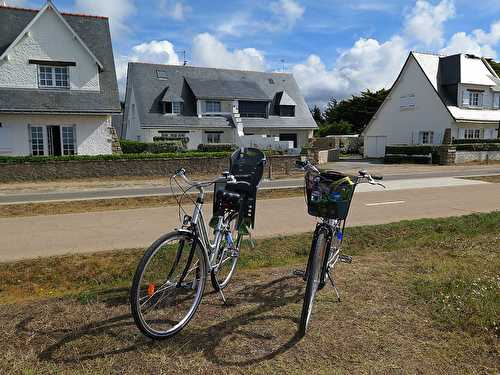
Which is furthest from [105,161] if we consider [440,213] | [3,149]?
[440,213]

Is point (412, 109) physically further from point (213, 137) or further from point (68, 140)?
point (68, 140)

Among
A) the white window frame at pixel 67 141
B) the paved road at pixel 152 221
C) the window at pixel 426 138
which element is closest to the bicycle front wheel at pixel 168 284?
the paved road at pixel 152 221

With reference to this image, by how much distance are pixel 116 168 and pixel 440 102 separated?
25.8 metres

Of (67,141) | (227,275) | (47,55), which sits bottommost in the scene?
(227,275)

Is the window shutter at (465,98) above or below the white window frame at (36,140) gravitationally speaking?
above

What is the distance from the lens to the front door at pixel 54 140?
77.0 ft

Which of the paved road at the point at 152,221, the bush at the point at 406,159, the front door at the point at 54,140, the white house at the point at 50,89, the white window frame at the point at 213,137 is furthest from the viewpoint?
the white window frame at the point at 213,137

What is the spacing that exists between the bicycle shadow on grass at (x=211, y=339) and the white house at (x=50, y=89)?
21.2m

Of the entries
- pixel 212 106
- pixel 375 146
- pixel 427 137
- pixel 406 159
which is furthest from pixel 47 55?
pixel 427 137

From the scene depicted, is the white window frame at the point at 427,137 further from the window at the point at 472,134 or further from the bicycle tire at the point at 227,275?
the bicycle tire at the point at 227,275

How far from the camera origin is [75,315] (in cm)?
404

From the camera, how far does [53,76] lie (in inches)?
940

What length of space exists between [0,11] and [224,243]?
25.8 meters

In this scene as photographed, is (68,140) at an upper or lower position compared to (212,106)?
lower
